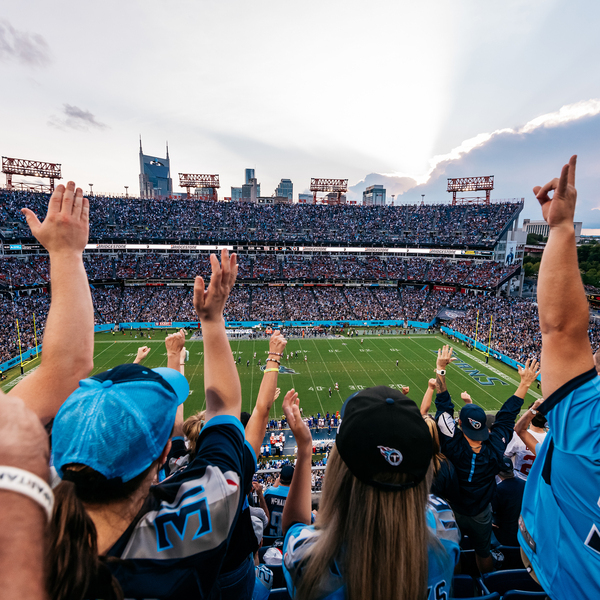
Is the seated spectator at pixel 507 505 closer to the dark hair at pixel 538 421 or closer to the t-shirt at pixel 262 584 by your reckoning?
the dark hair at pixel 538 421

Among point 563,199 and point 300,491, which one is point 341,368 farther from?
point 563,199

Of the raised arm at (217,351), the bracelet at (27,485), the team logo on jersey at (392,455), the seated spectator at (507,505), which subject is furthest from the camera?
the seated spectator at (507,505)

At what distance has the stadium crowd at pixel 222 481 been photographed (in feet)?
3.36

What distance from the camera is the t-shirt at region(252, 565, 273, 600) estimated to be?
3.04m

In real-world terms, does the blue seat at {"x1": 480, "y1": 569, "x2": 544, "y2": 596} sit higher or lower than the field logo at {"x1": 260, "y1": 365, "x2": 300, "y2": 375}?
higher

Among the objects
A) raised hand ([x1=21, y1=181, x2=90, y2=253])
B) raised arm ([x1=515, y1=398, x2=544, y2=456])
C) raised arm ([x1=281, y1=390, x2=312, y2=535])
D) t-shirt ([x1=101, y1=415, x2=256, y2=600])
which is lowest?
raised arm ([x1=515, y1=398, x2=544, y2=456])

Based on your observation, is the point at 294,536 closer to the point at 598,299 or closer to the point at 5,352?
the point at 5,352

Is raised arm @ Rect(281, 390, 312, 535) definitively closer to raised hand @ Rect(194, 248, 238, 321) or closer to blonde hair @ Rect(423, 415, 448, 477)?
raised hand @ Rect(194, 248, 238, 321)

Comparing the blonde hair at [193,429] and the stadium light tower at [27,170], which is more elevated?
the stadium light tower at [27,170]

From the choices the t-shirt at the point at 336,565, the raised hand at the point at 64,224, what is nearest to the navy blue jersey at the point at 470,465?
the t-shirt at the point at 336,565

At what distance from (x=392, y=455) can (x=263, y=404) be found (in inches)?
73.2

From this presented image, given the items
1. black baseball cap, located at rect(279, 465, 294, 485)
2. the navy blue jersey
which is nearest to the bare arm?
the navy blue jersey

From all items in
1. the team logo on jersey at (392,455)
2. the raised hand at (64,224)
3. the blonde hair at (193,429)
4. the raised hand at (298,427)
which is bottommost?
the blonde hair at (193,429)

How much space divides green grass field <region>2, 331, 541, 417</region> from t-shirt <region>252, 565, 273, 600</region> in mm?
20179
